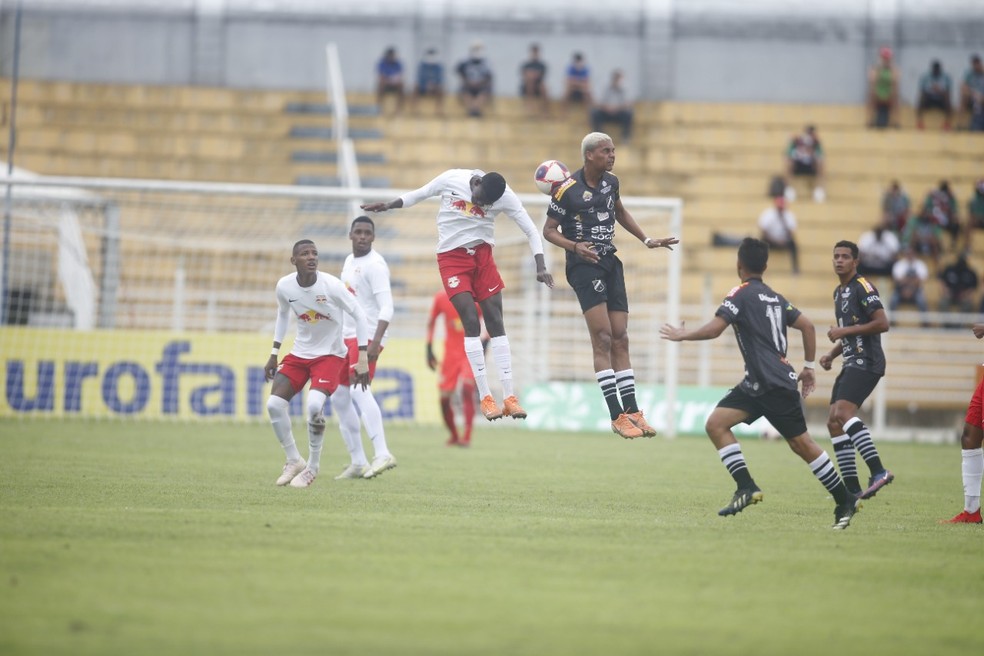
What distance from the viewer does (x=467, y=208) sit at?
12.8m

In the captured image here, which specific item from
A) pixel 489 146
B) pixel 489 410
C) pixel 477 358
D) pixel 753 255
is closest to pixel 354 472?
pixel 477 358

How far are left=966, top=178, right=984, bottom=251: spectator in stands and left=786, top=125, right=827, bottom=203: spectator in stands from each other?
10.6ft

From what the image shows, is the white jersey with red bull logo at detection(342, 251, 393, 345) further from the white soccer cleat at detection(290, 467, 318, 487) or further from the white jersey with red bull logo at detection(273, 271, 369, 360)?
the white soccer cleat at detection(290, 467, 318, 487)

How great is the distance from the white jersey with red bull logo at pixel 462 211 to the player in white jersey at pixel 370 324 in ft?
3.31

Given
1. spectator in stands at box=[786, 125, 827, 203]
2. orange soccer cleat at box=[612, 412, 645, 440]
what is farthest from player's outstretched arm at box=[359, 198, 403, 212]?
spectator in stands at box=[786, 125, 827, 203]

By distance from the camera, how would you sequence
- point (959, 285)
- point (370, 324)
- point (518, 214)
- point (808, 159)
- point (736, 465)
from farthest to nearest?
point (808, 159), point (959, 285), point (370, 324), point (518, 214), point (736, 465)

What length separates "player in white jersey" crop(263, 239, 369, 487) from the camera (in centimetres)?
1249

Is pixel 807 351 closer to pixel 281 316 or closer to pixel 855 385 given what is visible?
pixel 855 385

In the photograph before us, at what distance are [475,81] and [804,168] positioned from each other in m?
Result: 8.02

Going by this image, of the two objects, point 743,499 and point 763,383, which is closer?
point 763,383

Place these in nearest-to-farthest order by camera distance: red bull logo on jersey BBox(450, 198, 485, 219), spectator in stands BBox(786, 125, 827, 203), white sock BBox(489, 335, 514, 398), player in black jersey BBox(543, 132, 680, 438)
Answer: player in black jersey BBox(543, 132, 680, 438) → red bull logo on jersey BBox(450, 198, 485, 219) → white sock BBox(489, 335, 514, 398) → spectator in stands BBox(786, 125, 827, 203)

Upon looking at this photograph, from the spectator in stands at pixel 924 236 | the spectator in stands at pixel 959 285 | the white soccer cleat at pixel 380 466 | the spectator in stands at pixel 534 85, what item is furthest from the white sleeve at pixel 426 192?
the spectator in stands at pixel 534 85

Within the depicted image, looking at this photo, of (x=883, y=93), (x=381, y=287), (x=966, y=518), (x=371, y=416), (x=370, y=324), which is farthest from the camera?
(x=883, y=93)

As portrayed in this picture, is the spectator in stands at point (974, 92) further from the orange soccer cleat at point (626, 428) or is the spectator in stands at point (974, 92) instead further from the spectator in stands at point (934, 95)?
the orange soccer cleat at point (626, 428)
